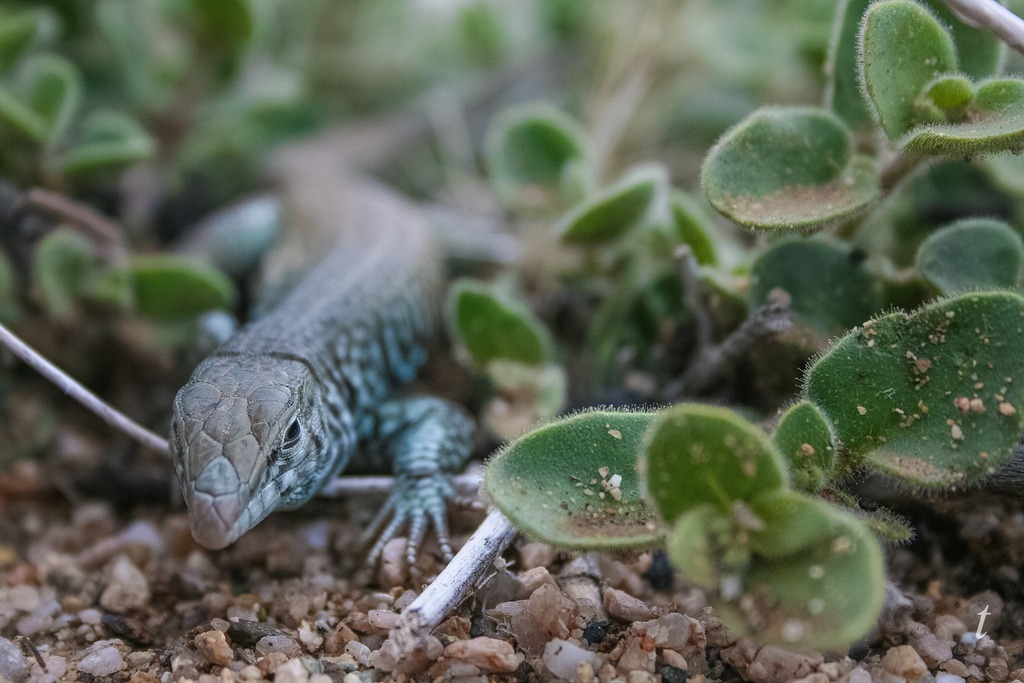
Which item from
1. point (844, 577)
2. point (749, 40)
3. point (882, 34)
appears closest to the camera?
point (844, 577)

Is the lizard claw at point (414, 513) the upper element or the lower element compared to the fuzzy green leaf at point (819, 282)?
lower

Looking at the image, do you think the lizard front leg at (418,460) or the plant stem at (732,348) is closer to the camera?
the plant stem at (732,348)

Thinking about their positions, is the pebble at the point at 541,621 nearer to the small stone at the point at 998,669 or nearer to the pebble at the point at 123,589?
the small stone at the point at 998,669

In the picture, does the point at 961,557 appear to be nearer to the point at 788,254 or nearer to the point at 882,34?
the point at 788,254

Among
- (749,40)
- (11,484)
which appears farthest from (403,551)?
(749,40)

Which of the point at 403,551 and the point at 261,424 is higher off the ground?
the point at 261,424

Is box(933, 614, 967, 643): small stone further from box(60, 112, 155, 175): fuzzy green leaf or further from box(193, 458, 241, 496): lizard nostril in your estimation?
box(60, 112, 155, 175): fuzzy green leaf

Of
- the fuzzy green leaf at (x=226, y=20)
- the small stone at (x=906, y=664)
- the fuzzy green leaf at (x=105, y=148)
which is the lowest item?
the small stone at (x=906, y=664)

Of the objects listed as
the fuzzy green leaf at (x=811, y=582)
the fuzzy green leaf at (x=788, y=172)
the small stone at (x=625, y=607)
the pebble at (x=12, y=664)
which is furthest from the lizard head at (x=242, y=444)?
the fuzzy green leaf at (x=788, y=172)
